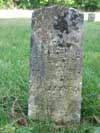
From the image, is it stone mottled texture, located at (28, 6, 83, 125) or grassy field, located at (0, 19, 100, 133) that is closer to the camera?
grassy field, located at (0, 19, 100, 133)

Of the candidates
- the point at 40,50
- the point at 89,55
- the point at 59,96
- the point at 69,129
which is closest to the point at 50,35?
the point at 40,50

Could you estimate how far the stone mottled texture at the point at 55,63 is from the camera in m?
5.30

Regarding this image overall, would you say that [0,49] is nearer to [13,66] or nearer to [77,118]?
[13,66]

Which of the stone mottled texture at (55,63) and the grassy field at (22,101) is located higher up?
the stone mottled texture at (55,63)

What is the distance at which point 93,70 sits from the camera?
7906 mm

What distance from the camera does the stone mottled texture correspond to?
5.30 m

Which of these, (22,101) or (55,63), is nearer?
(55,63)

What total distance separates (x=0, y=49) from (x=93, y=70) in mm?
3073

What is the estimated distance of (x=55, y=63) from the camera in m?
5.35

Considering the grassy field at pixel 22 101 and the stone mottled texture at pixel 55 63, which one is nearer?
the grassy field at pixel 22 101

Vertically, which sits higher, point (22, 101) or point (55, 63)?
point (55, 63)

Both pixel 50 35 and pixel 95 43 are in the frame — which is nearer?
pixel 50 35

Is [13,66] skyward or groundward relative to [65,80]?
groundward

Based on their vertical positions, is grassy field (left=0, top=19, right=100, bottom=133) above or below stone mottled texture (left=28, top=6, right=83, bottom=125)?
below
